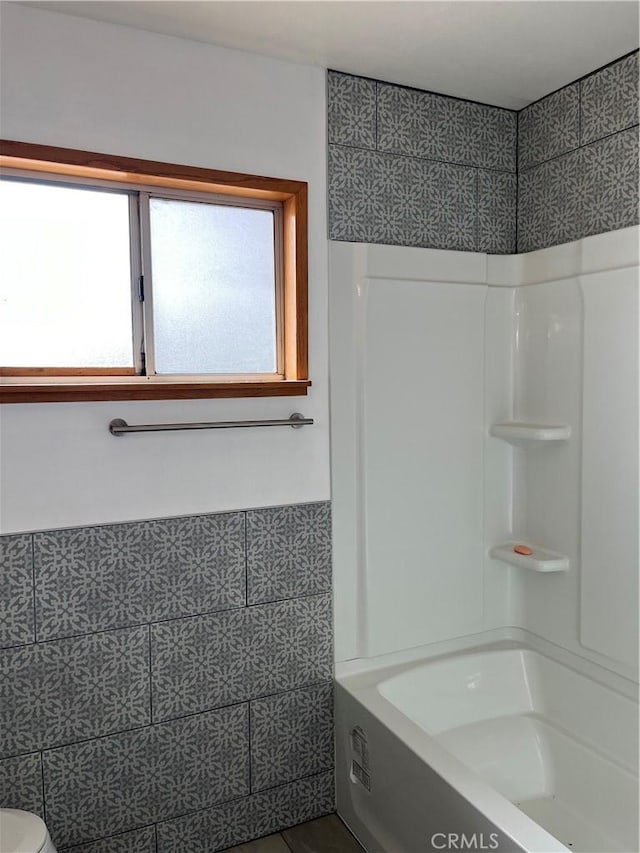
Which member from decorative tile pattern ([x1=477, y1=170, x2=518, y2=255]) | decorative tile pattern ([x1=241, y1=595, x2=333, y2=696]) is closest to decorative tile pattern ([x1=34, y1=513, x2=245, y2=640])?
decorative tile pattern ([x1=241, y1=595, x2=333, y2=696])

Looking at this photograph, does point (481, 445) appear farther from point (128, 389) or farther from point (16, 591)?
point (16, 591)

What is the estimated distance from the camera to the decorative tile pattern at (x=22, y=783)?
183cm

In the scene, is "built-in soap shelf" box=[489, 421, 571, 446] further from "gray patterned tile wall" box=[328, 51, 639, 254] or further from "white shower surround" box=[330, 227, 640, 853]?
"gray patterned tile wall" box=[328, 51, 639, 254]

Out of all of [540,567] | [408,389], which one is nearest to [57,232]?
[408,389]

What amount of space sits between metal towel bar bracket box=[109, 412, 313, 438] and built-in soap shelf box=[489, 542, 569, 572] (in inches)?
35.9

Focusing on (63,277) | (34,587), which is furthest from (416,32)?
(34,587)

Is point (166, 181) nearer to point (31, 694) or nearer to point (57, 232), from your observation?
point (57, 232)

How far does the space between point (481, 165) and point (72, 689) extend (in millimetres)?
2184

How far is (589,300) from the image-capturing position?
2193 mm

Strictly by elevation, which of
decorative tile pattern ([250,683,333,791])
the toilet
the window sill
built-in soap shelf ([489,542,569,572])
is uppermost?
the window sill

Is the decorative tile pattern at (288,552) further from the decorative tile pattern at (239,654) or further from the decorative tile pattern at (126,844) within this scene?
the decorative tile pattern at (126,844)

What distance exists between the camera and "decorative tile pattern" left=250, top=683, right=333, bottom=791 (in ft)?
7.07

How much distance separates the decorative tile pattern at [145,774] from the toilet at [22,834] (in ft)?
0.81

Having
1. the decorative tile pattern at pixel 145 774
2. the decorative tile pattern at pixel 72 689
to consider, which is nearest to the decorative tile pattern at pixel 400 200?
the decorative tile pattern at pixel 72 689
